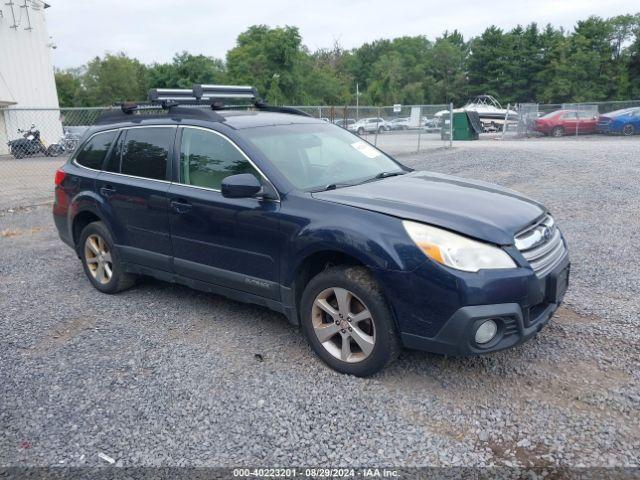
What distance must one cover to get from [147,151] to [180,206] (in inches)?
31.0

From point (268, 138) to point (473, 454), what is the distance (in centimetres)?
266

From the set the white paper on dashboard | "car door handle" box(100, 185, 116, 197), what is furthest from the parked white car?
"car door handle" box(100, 185, 116, 197)

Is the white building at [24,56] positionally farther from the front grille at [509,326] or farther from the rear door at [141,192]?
the front grille at [509,326]

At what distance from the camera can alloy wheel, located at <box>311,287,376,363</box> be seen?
11.2 feet

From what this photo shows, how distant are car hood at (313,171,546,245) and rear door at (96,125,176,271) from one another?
5.08 feet

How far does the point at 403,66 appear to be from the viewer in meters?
86.1

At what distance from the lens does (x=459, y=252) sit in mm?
3107

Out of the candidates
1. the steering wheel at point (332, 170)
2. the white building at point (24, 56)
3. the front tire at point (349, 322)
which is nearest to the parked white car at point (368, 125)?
the steering wheel at point (332, 170)

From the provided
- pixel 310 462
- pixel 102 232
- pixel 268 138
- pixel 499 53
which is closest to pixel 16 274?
pixel 102 232

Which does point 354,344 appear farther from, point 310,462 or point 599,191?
point 599,191

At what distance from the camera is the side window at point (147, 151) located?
181 inches

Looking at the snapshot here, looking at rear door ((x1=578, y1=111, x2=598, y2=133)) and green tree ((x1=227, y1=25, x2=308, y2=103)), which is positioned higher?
green tree ((x1=227, y1=25, x2=308, y2=103))

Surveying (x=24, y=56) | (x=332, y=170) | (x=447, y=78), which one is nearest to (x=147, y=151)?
(x=332, y=170)

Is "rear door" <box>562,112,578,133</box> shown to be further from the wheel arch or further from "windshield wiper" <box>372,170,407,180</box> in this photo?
the wheel arch
